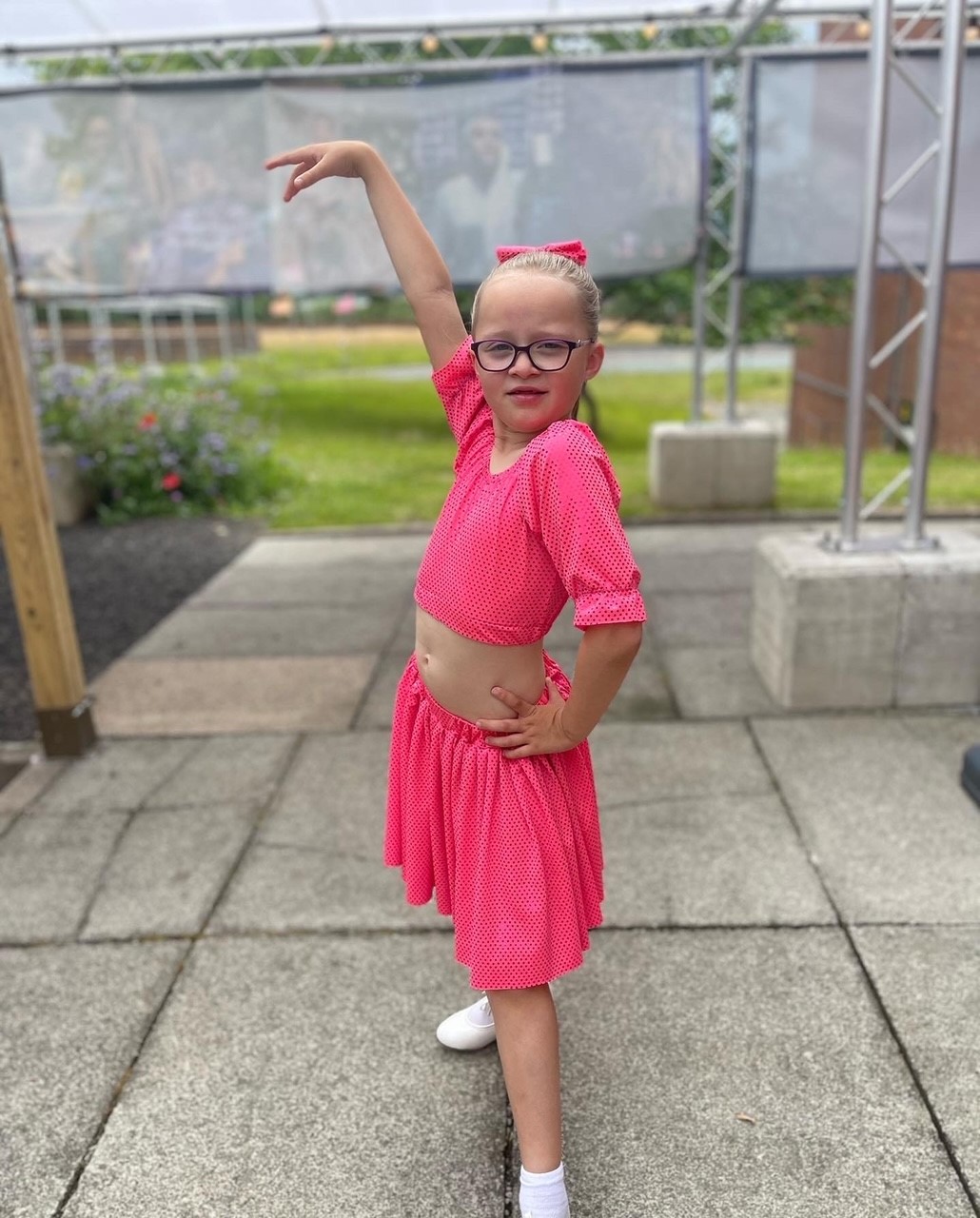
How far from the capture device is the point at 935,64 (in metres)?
6.24

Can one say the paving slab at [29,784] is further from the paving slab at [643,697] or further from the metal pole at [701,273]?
the metal pole at [701,273]

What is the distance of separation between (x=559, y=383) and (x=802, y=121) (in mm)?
6034

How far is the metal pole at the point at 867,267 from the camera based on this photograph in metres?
3.65

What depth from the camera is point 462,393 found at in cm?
187

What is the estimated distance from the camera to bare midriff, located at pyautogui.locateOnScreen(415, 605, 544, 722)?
5.70 feet

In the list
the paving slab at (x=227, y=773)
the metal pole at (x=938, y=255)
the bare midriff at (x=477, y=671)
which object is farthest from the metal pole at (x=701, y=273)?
the bare midriff at (x=477, y=671)

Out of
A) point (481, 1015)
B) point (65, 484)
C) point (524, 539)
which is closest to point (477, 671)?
point (524, 539)

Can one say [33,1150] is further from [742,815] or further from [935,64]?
[935,64]

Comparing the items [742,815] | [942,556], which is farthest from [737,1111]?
[942,556]

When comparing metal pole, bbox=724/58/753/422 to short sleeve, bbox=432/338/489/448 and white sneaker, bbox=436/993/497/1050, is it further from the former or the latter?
white sneaker, bbox=436/993/497/1050

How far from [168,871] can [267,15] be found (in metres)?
6.29

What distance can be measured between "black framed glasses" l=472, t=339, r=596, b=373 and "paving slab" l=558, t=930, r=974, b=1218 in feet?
4.93

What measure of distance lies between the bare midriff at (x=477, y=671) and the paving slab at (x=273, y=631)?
3.29 metres

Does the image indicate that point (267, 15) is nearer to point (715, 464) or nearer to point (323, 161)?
point (715, 464)
